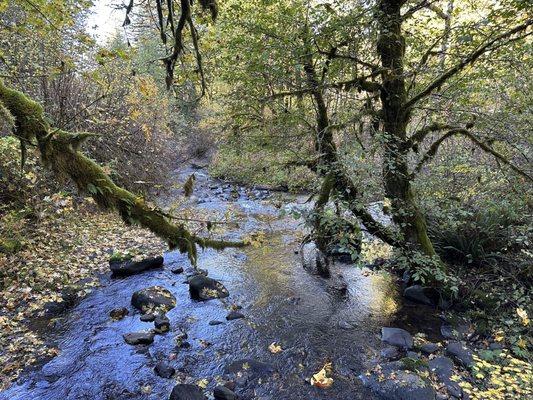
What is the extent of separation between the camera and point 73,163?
3162 millimetres

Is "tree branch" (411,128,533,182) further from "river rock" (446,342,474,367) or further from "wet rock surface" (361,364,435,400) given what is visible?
"wet rock surface" (361,364,435,400)

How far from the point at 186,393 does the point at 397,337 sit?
3470 mm

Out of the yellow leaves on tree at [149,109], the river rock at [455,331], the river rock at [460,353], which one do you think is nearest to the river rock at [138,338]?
the river rock at [460,353]

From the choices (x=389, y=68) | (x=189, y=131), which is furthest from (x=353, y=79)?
(x=189, y=131)

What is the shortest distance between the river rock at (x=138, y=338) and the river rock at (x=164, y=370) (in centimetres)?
65

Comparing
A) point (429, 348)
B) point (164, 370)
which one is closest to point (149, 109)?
point (164, 370)

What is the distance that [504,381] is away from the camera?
4.59 meters

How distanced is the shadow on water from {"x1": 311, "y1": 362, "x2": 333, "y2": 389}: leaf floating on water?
71mm

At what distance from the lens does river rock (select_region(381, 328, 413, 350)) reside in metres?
5.91

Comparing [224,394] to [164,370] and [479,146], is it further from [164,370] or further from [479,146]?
[479,146]

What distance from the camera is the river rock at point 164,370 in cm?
513

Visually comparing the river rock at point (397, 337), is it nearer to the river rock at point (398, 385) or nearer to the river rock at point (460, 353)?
the river rock at point (460, 353)

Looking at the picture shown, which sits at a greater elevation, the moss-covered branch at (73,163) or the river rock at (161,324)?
the moss-covered branch at (73,163)

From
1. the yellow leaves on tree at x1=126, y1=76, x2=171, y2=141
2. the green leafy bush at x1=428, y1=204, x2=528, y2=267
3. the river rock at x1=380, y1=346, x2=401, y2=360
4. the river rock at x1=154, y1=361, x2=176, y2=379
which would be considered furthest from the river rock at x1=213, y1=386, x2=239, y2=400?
the yellow leaves on tree at x1=126, y1=76, x2=171, y2=141
